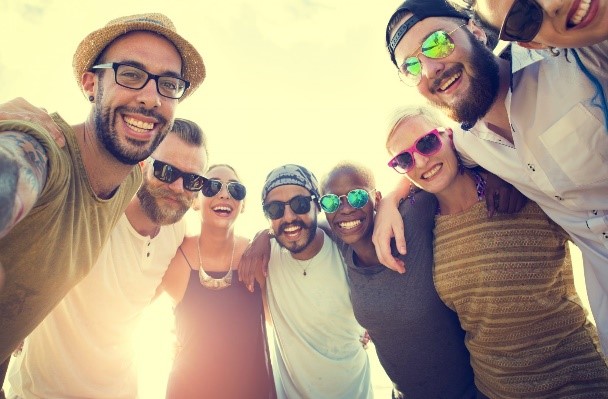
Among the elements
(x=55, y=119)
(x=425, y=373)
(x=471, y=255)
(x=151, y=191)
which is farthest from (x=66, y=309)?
(x=471, y=255)

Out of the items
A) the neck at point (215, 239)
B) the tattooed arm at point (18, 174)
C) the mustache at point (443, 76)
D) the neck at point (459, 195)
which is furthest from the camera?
the neck at point (215, 239)

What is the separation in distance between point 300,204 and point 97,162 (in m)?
2.23

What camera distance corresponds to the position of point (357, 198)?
3.55 m

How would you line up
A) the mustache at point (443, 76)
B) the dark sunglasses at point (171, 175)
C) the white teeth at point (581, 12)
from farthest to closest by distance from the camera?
1. the dark sunglasses at point (171, 175)
2. the mustache at point (443, 76)
3. the white teeth at point (581, 12)

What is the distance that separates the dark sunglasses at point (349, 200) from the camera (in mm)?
3535

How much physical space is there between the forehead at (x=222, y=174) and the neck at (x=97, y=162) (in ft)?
6.57

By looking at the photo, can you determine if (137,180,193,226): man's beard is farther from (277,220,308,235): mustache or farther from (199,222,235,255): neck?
(277,220,308,235): mustache

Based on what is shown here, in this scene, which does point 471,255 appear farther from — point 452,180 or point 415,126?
point 415,126

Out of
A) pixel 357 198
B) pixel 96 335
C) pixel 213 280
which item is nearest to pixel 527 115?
pixel 357 198

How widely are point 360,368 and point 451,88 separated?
290cm

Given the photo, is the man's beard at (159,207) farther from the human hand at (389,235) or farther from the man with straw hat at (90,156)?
the human hand at (389,235)

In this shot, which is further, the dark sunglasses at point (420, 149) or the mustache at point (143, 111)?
the dark sunglasses at point (420, 149)

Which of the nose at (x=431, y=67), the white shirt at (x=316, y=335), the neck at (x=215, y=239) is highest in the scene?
the nose at (x=431, y=67)

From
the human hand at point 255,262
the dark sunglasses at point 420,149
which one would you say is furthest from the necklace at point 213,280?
the dark sunglasses at point 420,149
